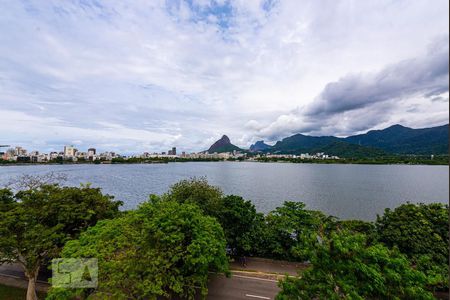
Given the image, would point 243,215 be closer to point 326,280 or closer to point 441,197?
point 326,280

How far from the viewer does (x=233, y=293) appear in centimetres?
1227

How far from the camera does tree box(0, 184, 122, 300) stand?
1127 cm

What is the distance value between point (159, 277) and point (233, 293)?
5.21m

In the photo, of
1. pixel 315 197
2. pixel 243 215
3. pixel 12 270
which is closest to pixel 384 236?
pixel 243 215

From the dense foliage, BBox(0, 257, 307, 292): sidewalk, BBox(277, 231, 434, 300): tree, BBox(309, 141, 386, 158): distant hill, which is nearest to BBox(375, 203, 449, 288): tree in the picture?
the dense foliage

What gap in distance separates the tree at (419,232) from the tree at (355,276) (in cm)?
880

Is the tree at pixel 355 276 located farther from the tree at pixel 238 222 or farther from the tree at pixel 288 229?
the tree at pixel 288 229

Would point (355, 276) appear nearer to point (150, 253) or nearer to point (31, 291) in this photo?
point (150, 253)

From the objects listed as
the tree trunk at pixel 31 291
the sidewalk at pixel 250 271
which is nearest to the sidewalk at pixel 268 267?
the sidewalk at pixel 250 271

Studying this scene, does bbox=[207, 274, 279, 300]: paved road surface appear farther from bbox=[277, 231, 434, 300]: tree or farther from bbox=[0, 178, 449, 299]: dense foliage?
bbox=[277, 231, 434, 300]: tree

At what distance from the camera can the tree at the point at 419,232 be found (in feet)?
42.9

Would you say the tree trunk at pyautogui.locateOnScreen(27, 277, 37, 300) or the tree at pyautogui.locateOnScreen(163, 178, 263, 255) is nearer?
the tree trunk at pyautogui.locateOnScreen(27, 277, 37, 300)

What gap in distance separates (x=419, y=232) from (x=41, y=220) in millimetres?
24471

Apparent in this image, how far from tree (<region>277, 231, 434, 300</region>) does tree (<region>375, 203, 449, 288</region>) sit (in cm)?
880
